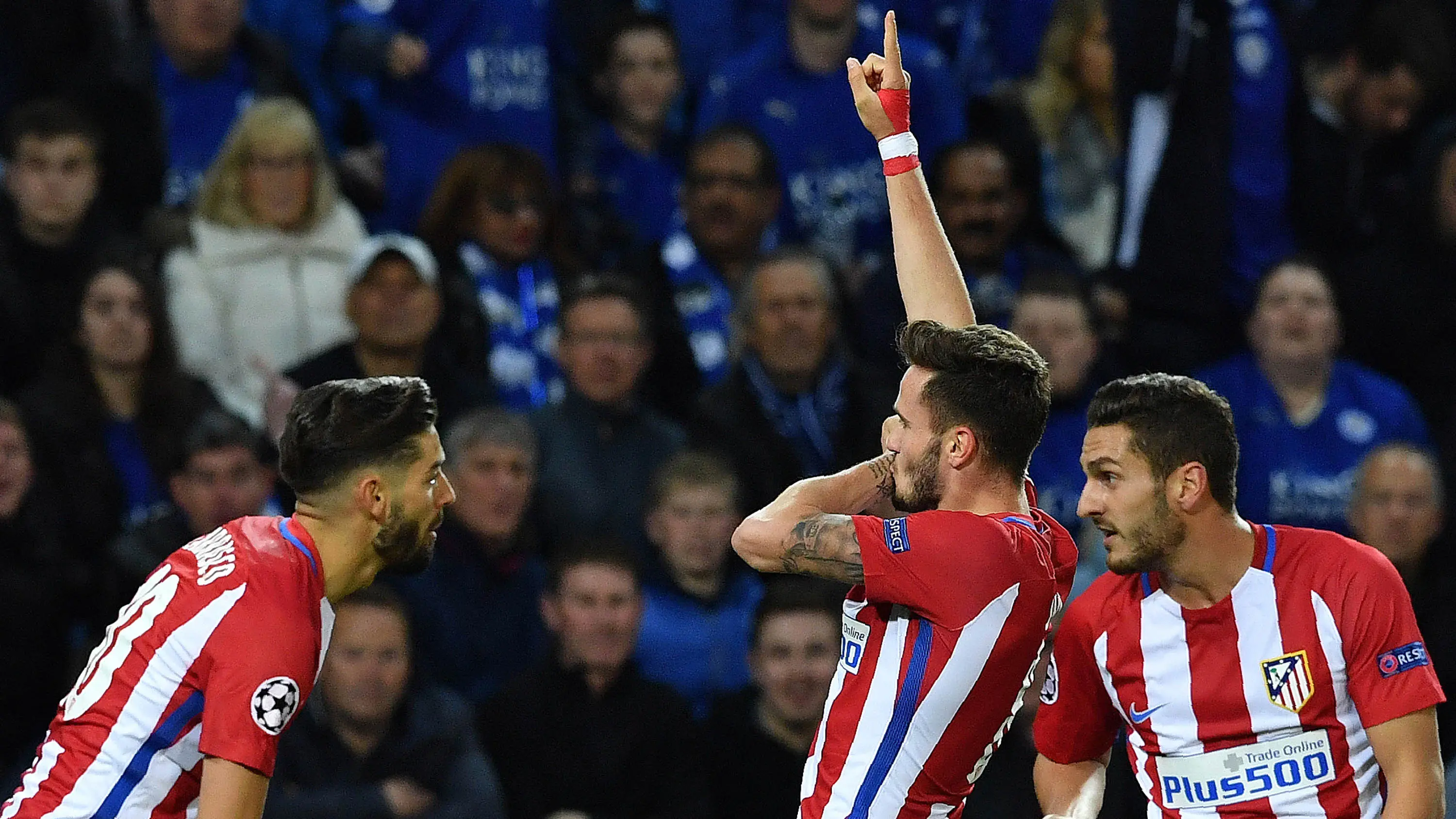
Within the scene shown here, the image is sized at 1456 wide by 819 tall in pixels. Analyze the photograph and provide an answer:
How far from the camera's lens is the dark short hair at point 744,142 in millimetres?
7625

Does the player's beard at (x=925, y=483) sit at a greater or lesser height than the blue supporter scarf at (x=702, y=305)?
lesser

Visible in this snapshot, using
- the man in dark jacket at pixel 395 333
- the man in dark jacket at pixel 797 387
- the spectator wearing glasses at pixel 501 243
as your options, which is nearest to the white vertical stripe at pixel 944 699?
the man in dark jacket at pixel 797 387

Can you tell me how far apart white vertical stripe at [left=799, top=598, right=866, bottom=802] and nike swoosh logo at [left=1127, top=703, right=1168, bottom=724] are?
0.71 meters

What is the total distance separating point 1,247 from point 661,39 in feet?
9.03

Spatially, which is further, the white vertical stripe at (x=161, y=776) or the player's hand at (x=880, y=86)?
the player's hand at (x=880, y=86)

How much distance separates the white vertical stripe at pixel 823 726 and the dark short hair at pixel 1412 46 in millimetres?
5284

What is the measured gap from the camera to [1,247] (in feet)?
22.7

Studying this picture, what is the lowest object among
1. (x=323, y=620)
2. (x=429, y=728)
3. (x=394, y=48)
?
(x=429, y=728)

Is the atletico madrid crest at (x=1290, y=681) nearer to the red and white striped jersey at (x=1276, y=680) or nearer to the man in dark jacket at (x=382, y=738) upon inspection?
the red and white striped jersey at (x=1276, y=680)

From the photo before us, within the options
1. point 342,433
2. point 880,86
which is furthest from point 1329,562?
point 342,433

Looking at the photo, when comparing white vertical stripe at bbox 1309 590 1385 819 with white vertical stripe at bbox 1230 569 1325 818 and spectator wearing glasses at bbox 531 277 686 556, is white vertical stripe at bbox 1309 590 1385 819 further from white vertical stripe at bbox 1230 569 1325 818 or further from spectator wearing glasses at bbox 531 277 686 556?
spectator wearing glasses at bbox 531 277 686 556

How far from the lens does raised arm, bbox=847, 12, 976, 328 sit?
14.5 feet

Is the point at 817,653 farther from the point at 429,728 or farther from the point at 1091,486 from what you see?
the point at 1091,486

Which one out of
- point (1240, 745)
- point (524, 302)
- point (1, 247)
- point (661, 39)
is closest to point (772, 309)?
point (524, 302)
